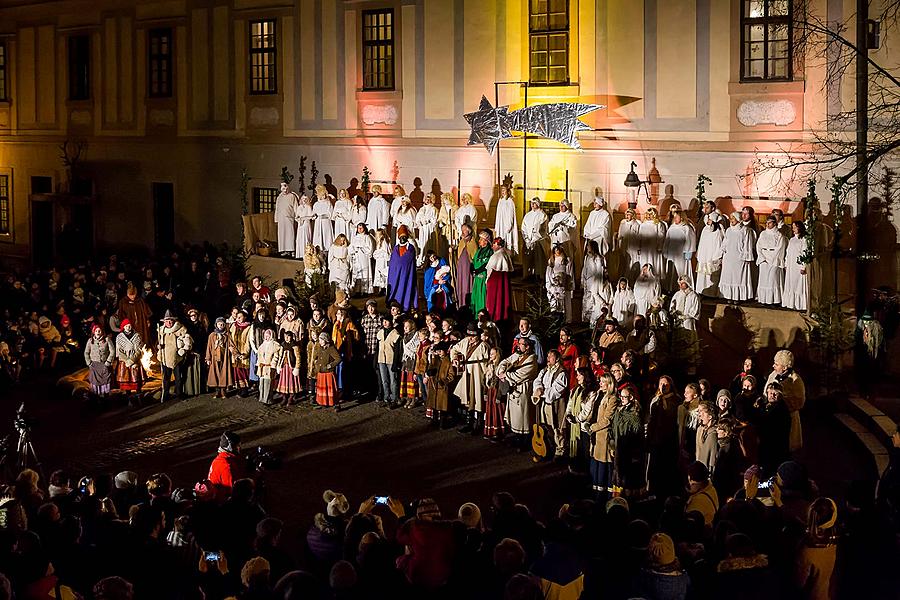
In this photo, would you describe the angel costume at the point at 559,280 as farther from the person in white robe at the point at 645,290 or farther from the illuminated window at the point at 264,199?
the illuminated window at the point at 264,199

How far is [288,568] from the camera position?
10.2 meters

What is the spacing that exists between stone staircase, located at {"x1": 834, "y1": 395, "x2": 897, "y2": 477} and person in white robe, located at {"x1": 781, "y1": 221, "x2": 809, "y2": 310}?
2395 millimetres

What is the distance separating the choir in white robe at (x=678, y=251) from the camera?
21.8 m

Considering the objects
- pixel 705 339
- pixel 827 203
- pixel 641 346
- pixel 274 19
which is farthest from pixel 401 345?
Result: pixel 274 19

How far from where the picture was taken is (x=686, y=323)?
784 inches

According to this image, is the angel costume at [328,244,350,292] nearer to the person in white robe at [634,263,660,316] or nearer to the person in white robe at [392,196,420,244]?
the person in white robe at [392,196,420,244]

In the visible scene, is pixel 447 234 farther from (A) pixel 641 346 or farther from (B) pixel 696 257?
(A) pixel 641 346

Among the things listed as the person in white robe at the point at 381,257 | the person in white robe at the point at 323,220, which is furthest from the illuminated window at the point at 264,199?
the person in white robe at the point at 381,257

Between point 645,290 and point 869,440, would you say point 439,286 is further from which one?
point 869,440

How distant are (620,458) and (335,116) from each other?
16086 millimetres

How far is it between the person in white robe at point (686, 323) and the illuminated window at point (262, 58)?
13889mm

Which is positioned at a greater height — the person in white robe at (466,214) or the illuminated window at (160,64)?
the illuminated window at (160,64)

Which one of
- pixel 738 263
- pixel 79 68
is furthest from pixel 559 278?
pixel 79 68

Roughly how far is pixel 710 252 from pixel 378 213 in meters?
7.01
